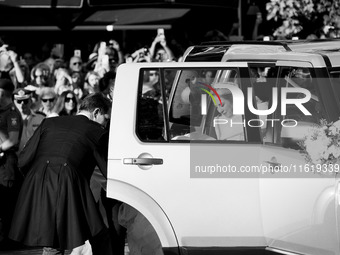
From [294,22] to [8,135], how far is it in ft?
19.1

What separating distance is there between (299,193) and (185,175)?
2.38 ft

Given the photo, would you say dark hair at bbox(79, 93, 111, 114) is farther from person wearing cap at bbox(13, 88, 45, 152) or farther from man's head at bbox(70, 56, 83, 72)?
man's head at bbox(70, 56, 83, 72)

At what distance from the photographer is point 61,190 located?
6223 mm

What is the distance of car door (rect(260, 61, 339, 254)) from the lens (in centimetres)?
550

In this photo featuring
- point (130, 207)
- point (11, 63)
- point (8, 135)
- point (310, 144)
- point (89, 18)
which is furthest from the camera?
point (89, 18)

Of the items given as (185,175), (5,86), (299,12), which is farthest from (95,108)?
(299,12)

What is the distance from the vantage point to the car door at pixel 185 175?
5.74 metres

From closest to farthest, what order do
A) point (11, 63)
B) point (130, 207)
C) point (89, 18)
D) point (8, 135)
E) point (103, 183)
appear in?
point (130, 207), point (103, 183), point (8, 135), point (11, 63), point (89, 18)

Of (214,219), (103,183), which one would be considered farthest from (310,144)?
(103,183)

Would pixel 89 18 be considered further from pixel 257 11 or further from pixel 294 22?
pixel 294 22

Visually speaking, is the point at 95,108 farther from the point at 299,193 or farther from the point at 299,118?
the point at 299,193

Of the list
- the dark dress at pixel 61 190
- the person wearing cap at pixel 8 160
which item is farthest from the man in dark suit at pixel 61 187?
the person wearing cap at pixel 8 160

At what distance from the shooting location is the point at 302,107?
5.86 metres

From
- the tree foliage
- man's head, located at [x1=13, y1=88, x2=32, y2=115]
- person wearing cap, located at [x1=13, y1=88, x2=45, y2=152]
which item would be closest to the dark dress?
person wearing cap, located at [x1=13, y1=88, x2=45, y2=152]
